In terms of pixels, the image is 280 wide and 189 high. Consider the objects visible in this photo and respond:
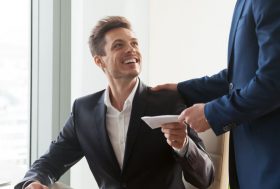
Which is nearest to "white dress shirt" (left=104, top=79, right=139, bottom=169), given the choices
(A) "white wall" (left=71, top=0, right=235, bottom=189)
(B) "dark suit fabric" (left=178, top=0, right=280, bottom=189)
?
(B) "dark suit fabric" (left=178, top=0, right=280, bottom=189)

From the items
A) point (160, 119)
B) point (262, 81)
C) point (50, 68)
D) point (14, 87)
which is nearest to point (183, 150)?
point (160, 119)

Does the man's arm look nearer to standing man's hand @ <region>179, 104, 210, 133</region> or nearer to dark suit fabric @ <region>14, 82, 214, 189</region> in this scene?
dark suit fabric @ <region>14, 82, 214, 189</region>

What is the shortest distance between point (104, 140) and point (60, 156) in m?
0.28

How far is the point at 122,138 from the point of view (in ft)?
4.62

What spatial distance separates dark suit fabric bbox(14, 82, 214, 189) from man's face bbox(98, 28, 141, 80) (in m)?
0.08

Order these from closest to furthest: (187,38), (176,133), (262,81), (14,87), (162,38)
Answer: (262,81), (176,133), (14,87), (187,38), (162,38)

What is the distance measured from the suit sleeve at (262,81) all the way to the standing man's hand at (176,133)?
226 mm

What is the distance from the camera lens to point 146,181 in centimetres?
136

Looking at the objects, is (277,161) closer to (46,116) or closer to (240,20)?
(240,20)

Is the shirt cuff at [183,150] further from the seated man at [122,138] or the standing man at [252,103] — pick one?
the standing man at [252,103]

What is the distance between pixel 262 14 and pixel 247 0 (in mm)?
97

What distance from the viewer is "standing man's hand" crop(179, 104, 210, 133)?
37.5 inches

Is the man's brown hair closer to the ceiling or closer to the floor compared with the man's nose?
closer to the ceiling

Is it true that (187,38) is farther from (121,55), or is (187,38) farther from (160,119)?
(160,119)
